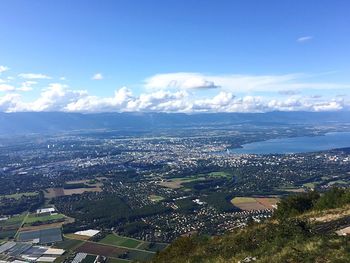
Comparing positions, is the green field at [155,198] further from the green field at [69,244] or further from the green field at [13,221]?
the green field at [69,244]

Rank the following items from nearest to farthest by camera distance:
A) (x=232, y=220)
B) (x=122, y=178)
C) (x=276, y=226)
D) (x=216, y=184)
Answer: (x=276, y=226)
(x=232, y=220)
(x=216, y=184)
(x=122, y=178)

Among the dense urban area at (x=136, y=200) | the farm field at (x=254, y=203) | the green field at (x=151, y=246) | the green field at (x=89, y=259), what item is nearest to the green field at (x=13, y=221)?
the dense urban area at (x=136, y=200)

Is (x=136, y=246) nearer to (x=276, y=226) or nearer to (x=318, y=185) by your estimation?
(x=276, y=226)

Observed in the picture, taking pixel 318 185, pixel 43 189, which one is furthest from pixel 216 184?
pixel 43 189

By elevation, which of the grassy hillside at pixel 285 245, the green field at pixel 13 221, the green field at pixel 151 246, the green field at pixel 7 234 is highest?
the grassy hillside at pixel 285 245

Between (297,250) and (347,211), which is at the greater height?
(297,250)

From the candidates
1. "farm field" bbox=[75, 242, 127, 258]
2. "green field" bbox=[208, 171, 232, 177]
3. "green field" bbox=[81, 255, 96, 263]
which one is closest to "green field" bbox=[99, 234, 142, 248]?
"farm field" bbox=[75, 242, 127, 258]

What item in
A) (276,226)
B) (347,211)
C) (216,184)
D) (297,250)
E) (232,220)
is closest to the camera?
(297,250)

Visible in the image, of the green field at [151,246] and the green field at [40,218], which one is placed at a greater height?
the green field at [40,218]
